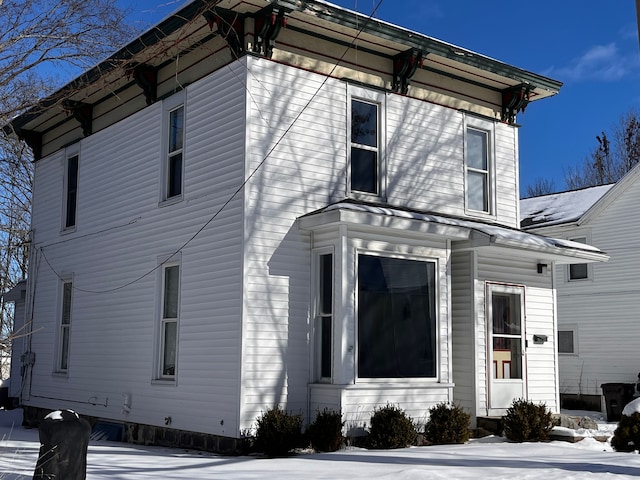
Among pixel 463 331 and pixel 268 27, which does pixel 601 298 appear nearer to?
pixel 463 331

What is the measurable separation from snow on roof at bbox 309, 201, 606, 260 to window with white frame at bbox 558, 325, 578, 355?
38.0ft

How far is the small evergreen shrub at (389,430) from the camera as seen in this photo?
38.8 ft

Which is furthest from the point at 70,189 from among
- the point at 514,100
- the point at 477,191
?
the point at 514,100

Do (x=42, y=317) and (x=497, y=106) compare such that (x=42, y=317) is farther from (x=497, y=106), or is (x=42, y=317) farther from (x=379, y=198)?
(x=497, y=106)

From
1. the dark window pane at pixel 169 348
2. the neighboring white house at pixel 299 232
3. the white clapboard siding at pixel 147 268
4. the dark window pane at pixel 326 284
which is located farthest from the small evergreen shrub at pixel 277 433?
the dark window pane at pixel 169 348

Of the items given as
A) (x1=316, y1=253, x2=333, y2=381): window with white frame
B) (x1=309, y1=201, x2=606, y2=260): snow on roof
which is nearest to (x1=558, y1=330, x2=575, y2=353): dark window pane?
(x1=309, y1=201, x2=606, y2=260): snow on roof

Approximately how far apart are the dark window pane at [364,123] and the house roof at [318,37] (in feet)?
3.32

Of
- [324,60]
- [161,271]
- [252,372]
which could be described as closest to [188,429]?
[252,372]

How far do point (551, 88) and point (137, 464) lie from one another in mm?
11341

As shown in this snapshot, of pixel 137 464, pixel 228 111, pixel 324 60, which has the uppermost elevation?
pixel 324 60

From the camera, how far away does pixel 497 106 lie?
16.3 m

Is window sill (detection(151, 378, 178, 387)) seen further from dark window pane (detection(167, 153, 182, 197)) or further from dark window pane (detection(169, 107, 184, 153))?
dark window pane (detection(169, 107, 184, 153))

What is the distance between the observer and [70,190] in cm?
1833

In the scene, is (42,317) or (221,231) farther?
(42,317)
